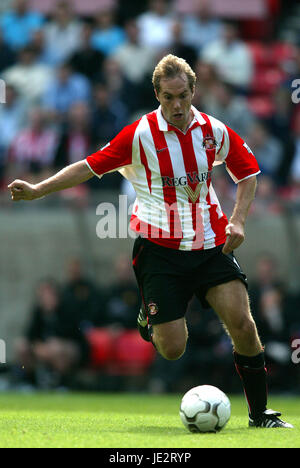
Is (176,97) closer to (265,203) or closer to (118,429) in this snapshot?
(118,429)

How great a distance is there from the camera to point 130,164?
6.82m

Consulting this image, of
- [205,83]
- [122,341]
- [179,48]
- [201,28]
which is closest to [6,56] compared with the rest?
[179,48]

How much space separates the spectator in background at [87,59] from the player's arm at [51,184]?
846 cm

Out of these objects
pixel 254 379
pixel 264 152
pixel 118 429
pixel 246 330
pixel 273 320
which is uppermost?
pixel 264 152

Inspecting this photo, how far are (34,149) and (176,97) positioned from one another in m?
7.43

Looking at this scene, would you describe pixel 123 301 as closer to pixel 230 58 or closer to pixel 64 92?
pixel 64 92

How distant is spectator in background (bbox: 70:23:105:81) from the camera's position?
14.9m

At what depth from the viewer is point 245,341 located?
6613 mm

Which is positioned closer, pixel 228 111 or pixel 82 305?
pixel 82 305

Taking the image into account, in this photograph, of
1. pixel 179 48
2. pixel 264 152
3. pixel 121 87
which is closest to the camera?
pixel 264 152

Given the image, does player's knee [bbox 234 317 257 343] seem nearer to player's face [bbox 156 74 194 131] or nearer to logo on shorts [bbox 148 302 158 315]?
logo on shorts [bbox 148 302 158 315]

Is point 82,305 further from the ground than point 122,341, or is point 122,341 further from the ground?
point 82,305

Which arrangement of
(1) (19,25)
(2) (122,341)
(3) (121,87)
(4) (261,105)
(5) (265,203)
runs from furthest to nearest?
(1) (19,25)
(4) (261,105)
(3) (121,87)
(5) (265,203)
(2) (122,341)
